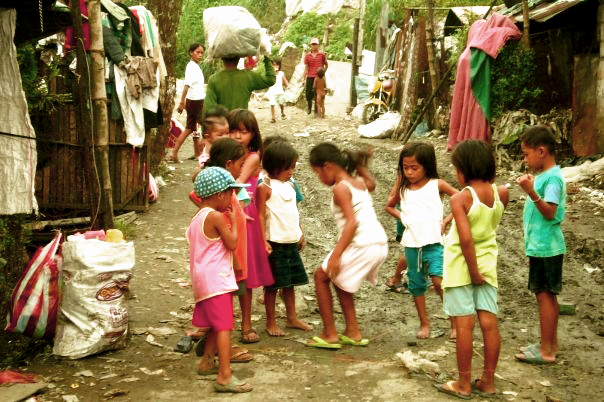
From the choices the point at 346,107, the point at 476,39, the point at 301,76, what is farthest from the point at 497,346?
the point at 301,76

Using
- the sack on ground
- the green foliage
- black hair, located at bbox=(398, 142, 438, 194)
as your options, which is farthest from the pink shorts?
the green foliage

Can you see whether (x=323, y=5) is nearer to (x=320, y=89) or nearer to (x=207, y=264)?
(x=320, y=89)

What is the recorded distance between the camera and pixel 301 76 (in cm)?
2723

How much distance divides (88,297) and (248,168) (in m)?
1.41

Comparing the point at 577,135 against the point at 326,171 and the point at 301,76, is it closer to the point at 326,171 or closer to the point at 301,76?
the point at 326,171

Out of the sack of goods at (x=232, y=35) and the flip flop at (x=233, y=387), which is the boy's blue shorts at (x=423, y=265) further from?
the sack of goods at (x=232, y=35)

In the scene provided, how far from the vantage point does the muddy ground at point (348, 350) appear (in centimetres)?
457

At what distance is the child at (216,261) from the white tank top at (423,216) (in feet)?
4.68

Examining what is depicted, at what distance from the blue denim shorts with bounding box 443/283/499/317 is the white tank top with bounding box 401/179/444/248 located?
971mm

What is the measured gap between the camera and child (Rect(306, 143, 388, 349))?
5.16 m

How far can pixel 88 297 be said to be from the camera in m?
4.96

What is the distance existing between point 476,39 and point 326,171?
7.46 metres

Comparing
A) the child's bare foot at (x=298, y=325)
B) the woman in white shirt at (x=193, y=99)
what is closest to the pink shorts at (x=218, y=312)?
the child's bare foot at (x=298, y=325)

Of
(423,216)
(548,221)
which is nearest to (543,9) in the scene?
(423,216)
